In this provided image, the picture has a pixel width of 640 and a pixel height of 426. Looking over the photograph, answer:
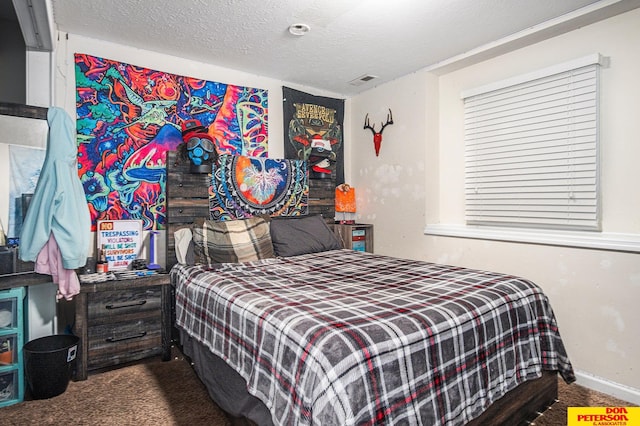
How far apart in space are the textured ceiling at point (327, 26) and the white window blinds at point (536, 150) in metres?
0.36

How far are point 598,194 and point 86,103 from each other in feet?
12.3

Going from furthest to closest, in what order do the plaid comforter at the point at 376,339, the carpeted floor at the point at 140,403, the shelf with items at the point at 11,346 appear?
the shelf with items at the point at 11,346, the carpeted floor at the point at 140,403, the plaid comforter at the point at 376,339

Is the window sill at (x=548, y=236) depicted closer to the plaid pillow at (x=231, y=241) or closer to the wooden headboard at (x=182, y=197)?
the plaid pillow at (x=231, y=241)

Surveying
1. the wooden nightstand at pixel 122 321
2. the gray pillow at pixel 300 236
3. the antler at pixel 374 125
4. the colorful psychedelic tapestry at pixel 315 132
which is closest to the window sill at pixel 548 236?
the gray pillow at pixel 300 236

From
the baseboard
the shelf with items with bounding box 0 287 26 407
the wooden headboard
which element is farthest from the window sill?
the shelf with items with bounding box 0 287 26 407

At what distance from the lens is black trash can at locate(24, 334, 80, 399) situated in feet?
6.84

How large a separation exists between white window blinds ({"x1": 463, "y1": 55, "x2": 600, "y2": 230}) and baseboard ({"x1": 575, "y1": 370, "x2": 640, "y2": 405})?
987 millimetres

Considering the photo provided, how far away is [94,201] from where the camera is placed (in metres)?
2.79

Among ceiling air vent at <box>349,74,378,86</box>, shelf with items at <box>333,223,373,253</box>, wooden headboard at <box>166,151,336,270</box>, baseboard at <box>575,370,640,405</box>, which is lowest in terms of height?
baseboard at <box>575,370,640,405</box>

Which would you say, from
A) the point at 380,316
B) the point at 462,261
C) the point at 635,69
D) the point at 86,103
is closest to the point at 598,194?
the point at 635,69

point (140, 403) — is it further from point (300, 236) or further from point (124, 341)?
point (300, 236)

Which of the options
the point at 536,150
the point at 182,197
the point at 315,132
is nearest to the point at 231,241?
the point at 182,197

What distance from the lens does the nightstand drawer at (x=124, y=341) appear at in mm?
2395

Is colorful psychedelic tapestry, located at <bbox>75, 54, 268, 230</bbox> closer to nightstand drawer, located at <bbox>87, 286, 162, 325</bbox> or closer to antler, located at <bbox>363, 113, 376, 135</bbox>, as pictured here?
nightstand drawer, located at <bbox>87, 286, 162, 325</bbox>
